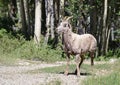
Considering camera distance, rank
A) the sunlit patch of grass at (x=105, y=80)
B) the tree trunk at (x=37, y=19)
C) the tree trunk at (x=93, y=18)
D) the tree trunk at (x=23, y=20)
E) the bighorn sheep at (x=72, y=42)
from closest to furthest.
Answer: the sunlit patch of grass at (x=105, y=80) → the bighorn sheep at (x=72, y=42) → the tree trunk at (x=37, y=19) → the tree trunk at (x=23, y=20) → the tree trunk at (x=93, y=18)

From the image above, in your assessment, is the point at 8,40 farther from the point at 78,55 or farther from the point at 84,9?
the point at 78,55

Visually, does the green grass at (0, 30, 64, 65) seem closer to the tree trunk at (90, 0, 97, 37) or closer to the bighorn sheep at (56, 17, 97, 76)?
the tree trunk at (90, 0, 97, 37)

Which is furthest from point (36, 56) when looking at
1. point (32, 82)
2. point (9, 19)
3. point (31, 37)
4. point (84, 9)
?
point (32, 82)

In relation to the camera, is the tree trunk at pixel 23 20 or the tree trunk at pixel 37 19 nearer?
the tree trunk at pixel 37 19

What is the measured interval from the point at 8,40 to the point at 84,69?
41.0 ft

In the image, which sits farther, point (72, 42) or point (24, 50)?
Result: point (24, 50)

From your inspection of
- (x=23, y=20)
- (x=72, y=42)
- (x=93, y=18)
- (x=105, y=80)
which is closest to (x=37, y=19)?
(x=23, y=20)

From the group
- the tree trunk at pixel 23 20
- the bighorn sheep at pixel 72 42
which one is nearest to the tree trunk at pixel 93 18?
the tree trunk at pixel 23 20

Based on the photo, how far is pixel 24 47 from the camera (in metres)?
32.1

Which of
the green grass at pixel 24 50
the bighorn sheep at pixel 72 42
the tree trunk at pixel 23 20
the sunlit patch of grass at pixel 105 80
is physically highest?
the bighorn sheep at pixel 72 42

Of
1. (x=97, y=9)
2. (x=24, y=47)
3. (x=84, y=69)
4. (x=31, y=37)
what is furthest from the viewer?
(x=97, y=9)

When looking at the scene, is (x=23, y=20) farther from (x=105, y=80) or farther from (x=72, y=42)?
(x=105, y=80)

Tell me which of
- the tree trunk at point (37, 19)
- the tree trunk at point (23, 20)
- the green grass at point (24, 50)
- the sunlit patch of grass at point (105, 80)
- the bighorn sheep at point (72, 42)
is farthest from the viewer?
the tree trunk at point (23, 20)

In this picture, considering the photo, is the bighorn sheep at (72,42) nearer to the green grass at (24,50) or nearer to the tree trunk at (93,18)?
the green grass at (24,50)
